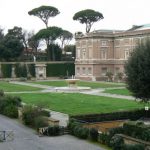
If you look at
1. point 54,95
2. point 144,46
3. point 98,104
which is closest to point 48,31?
point 54,95

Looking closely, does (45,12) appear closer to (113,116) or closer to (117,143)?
(113,116)

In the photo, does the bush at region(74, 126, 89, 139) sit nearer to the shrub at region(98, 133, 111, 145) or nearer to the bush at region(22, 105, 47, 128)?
the shrub at region(98, 133, 111, 145)

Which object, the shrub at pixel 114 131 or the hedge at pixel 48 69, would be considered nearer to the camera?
the shrub at pixel 114 131

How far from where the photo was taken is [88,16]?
10181 centimetres

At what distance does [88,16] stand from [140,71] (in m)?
71.5

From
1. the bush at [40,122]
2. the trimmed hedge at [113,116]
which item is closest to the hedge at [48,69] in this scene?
the trimmed hedge at [113,116]

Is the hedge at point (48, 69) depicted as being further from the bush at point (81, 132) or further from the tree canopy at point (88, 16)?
the bush at point (81, 132)

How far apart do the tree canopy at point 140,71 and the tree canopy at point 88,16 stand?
6990 cm

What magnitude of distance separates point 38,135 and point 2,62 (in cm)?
6246

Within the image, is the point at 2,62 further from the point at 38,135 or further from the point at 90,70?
the point at 38,135

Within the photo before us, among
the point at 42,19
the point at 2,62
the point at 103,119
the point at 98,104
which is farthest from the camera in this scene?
the point at 42,19

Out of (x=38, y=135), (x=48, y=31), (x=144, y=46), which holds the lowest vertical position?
(x=38, y=135)

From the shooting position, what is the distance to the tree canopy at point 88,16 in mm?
101625

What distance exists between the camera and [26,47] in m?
107
